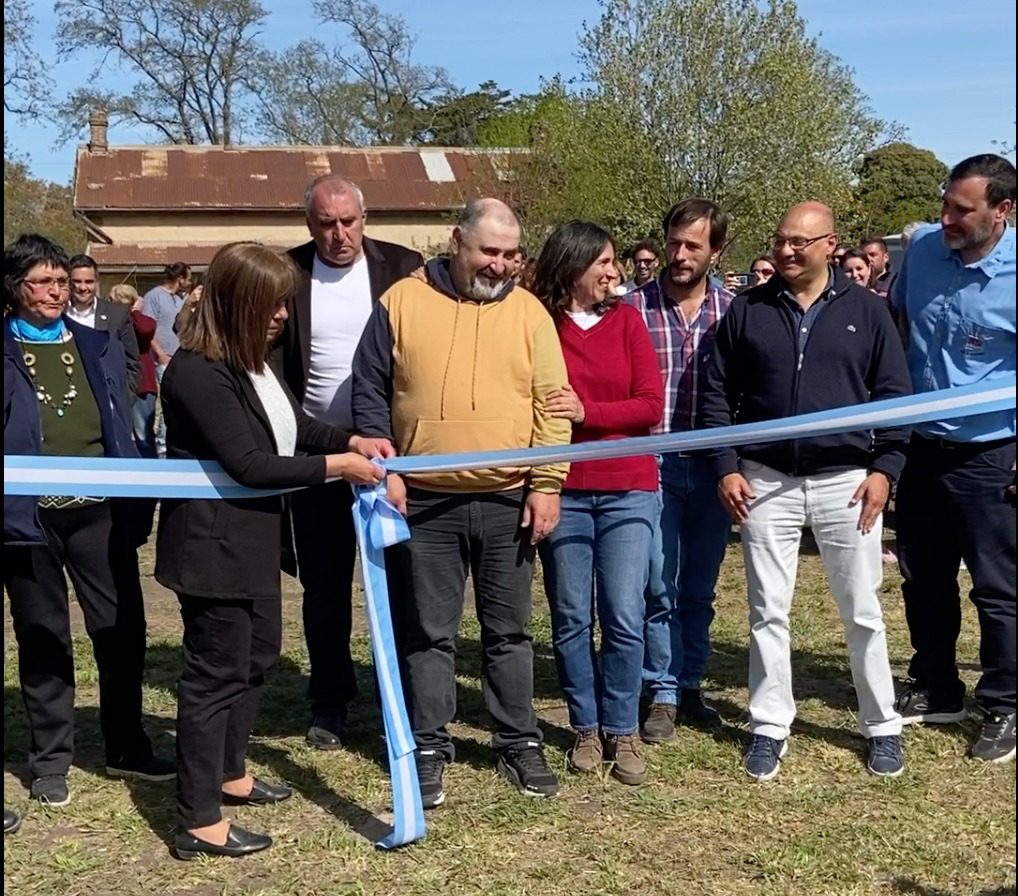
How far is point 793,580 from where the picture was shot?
15.2 ft

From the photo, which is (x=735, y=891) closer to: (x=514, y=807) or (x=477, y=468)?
(x=514, y=807)

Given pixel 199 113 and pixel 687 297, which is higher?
pixel 199 113

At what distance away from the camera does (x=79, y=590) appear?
4570 mm

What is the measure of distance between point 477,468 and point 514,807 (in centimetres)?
121

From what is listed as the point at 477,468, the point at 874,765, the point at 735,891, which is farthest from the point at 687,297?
the point at 735,891

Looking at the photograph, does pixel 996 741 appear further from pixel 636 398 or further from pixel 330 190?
pixel 330 190

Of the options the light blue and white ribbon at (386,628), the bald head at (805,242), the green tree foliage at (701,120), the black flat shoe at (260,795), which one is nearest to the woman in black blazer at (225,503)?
the light blue and white ribbon at (386,628)

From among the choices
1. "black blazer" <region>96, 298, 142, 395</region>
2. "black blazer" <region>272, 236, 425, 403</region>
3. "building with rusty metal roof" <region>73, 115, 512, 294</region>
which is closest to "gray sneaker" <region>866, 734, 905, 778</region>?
"black blazer" <region>272, 236, 425, 403</region>

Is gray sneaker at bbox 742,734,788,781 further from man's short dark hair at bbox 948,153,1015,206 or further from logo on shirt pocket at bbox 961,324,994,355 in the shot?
man's short dark hair at bbox 948,153,1015,206

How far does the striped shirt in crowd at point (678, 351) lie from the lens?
4.97m

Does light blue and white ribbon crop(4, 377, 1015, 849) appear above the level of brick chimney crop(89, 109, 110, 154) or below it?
below

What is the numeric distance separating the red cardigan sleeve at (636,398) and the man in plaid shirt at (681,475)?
36 centimetres

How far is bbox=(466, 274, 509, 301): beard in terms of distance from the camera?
13.9 feet

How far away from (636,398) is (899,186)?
42002 mm
